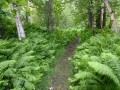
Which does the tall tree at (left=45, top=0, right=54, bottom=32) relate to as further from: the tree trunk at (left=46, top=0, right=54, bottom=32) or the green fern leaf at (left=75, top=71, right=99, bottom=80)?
the green fern leaf at (left=75, top=71, right=99, bottom=80)

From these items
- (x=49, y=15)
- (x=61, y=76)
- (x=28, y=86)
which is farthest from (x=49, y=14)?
(x=28, y=86)

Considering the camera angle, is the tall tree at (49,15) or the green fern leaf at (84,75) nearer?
the green fern leaf at (84,75)

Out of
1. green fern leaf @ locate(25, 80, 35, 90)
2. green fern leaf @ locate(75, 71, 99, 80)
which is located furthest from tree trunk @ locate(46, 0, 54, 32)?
green fern leaf @ locate(75, 71, 99, 80)

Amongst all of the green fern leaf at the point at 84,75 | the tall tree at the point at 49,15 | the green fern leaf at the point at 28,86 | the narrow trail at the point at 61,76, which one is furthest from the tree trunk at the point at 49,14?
the green fern leaf at the point at 84,75

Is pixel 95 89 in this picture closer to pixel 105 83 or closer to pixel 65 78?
pixel 105 83

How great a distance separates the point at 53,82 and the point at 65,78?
0.60m

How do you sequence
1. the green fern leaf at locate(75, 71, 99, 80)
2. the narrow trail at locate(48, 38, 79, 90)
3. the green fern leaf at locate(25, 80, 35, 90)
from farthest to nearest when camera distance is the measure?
the narrow trail at locate(48, 38, 79, 90) → the green fern leaf at locate(25, 80, 35, 90) → the green fern leaf at locate(75, 71, 99, 80)

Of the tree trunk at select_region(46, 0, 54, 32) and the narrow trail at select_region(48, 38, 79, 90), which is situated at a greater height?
the tree trunk at select_region(46, 0, 54, 32)

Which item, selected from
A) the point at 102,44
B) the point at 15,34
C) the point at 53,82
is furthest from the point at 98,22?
the point at 53,82

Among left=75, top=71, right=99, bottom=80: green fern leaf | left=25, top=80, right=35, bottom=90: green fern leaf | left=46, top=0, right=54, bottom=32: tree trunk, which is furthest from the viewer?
left=46, top=0, right=54, bottom=32: tree trunk

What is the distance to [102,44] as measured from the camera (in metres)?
8.20

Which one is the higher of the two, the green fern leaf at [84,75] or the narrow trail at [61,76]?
the green fern leaf at [84,75]

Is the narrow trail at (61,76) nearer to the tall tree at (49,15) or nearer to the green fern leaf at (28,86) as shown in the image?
the green fern leaf at (28,86)

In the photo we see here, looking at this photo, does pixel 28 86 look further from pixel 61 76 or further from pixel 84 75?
pixel 61 76
